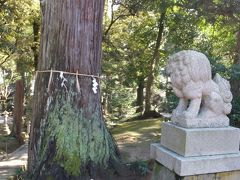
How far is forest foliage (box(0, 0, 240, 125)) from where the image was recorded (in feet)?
33.0

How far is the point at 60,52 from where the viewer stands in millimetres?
4973

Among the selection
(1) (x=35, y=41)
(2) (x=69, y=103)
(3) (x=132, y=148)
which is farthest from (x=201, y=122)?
(1) (x=35, y=41)

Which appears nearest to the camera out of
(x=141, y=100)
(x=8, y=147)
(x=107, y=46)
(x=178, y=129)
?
(x=178, y=129)

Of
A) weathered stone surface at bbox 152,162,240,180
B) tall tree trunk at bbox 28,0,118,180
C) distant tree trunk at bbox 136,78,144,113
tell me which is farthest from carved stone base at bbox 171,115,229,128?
distant tree trunk at bbox 136,78,144,113

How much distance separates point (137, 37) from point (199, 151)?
12.4m

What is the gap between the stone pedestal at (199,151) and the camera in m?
3.69

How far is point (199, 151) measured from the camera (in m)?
3.76

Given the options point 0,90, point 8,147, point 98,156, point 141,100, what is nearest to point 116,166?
point 98,156

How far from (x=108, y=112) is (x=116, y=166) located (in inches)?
539

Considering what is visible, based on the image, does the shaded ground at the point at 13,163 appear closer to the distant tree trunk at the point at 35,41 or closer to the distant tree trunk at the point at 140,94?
the distant tree trunk at the point at 35,41

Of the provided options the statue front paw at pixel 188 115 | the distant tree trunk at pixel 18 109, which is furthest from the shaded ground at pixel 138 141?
the distant tree trunk at pixel 18 109

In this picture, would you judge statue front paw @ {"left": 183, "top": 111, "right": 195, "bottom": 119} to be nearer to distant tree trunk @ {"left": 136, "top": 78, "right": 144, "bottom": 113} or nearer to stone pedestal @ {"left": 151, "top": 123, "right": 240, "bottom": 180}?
stone pedestal @ {"left": 151, "top": 123, "right": 240, "bottom": 180}

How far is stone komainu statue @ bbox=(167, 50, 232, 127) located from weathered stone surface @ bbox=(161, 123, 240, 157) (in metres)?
0.11

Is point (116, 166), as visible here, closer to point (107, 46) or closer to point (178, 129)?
point (178, 129)
